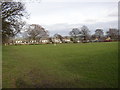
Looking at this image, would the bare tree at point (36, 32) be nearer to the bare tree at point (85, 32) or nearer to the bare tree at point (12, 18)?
the bare tree at point (85, 32)

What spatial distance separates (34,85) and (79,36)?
97.2 metres

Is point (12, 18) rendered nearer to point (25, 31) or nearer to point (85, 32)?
point (25, 31)

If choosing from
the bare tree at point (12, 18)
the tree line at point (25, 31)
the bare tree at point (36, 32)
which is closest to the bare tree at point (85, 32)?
the tree line at point (25, 31)

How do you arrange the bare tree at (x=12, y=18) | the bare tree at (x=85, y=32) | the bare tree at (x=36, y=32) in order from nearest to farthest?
the bare tree at (x=12, y=18)
the bare tree at (x=36, y=32)
the bare tree at (x=85, y=32)

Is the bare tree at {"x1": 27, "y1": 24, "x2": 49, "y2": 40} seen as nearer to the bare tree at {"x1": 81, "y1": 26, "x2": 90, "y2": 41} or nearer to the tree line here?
the tree line

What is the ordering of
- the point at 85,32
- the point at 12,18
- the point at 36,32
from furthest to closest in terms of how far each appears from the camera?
the point at 85,32 < the point at 36,32 < the point at 12,18

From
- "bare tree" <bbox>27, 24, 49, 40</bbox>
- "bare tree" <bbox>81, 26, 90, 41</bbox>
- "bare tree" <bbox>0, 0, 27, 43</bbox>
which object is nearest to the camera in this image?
"bare tree" <bbox>0, 0, 27, 43</bbox>

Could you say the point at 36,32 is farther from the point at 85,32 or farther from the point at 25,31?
the point at 25,31

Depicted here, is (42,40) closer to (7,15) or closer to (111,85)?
(7,15)

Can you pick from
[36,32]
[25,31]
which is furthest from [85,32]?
[25,31]

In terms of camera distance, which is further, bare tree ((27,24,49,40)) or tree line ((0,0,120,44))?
bare tree ((27,24,49,40))

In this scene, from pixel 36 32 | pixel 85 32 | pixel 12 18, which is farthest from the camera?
pixel 85 32

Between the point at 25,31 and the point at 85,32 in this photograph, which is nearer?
the point at 25,31

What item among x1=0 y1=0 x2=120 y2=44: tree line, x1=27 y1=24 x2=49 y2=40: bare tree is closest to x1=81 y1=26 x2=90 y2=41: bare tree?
x1=0 y1=0 x2=120 y2=44: tree line
